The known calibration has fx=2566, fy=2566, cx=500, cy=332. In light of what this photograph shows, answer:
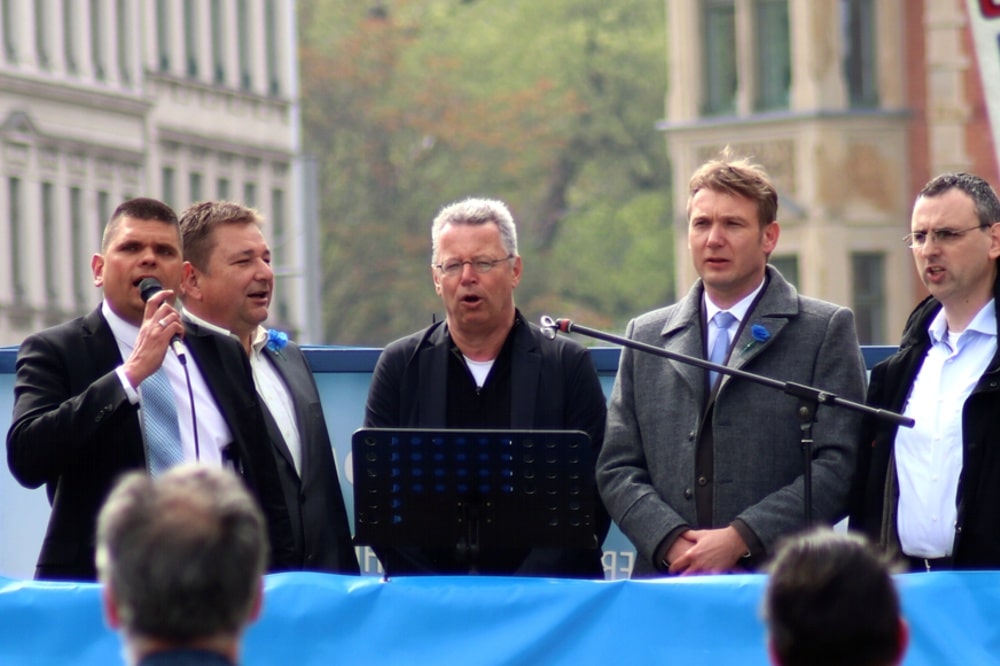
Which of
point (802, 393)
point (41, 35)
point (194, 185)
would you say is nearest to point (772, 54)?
point (41, 35)

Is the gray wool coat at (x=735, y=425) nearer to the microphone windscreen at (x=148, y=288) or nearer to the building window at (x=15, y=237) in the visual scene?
the microphone windscreen at (x=148, y=288)

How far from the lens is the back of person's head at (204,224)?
8.62 meters

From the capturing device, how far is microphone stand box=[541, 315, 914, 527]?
22.7ft

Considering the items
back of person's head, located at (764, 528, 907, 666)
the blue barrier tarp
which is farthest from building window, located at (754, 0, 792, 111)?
back of person's head, located at (764, 528, 907, 666)

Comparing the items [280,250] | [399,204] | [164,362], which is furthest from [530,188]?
[164,362]

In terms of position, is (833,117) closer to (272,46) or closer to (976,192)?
(272,46)

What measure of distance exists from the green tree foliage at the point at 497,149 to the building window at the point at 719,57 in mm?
21745

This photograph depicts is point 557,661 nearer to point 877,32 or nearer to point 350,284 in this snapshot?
point 877,32

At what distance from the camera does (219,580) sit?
4.39 m

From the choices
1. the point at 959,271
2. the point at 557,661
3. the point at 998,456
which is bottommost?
the point at 557,661

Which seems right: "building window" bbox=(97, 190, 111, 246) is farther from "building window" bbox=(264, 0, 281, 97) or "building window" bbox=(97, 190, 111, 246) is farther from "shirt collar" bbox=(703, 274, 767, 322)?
"shirt collar" bbox=(703, 274, 767, 322)

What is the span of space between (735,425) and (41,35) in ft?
143

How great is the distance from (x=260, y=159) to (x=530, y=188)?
8716 mm

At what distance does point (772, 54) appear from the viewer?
40.0 meters
